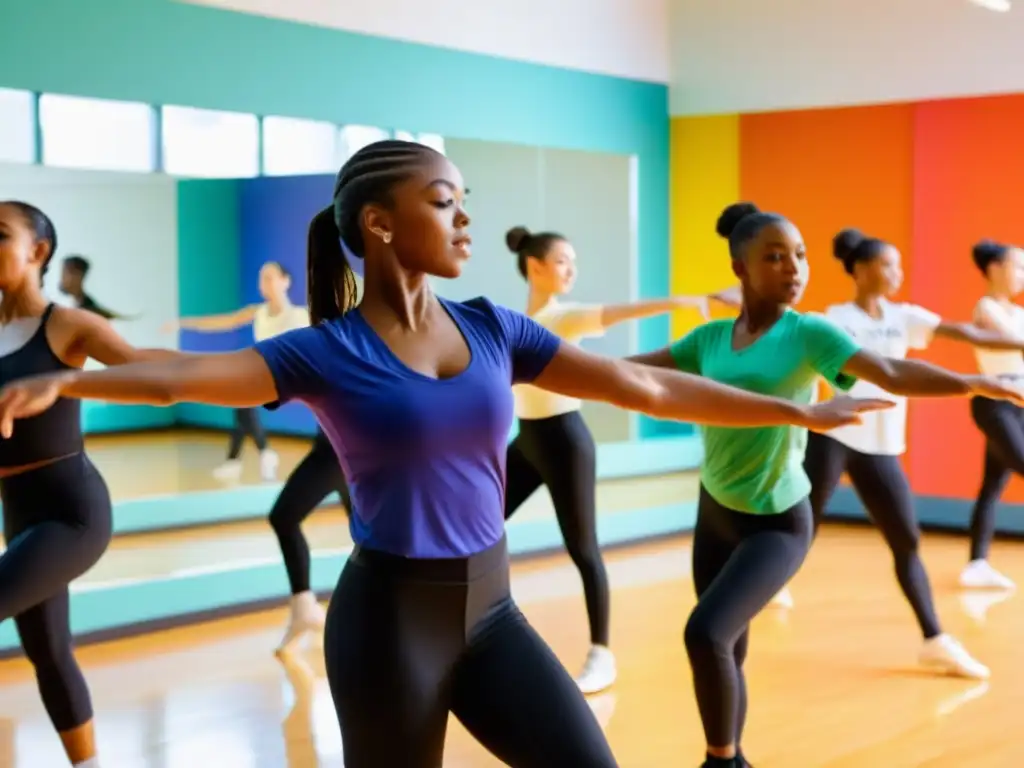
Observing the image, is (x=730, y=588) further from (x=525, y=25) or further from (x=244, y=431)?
(x=525, y=25)

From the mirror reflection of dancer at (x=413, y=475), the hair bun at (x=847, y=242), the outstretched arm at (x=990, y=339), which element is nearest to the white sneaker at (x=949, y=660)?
the outstretched arm at (x=990, y=339)

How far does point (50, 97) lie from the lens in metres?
5.94

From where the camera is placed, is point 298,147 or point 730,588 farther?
point 298,147

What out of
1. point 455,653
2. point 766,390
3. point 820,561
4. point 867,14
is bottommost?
point 820,561

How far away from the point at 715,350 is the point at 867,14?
17.2 ft

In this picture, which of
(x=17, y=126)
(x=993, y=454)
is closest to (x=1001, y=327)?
(x=993, y=454)

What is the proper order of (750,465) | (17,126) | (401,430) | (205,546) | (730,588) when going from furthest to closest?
(205,546) → (17,126) → (750,465) → (730,588) → (401,430)

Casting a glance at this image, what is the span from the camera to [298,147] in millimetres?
6844

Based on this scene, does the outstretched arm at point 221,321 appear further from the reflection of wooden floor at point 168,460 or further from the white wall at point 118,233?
the reflection of wooden floor at point 168,460

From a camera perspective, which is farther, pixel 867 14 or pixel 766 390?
pixel 867 14

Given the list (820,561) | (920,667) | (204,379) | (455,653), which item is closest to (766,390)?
(455,653)

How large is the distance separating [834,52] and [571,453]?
14.4ft

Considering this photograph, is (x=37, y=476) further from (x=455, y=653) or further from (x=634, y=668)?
(x=634, y=668)

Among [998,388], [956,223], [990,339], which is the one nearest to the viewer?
[998,388]
